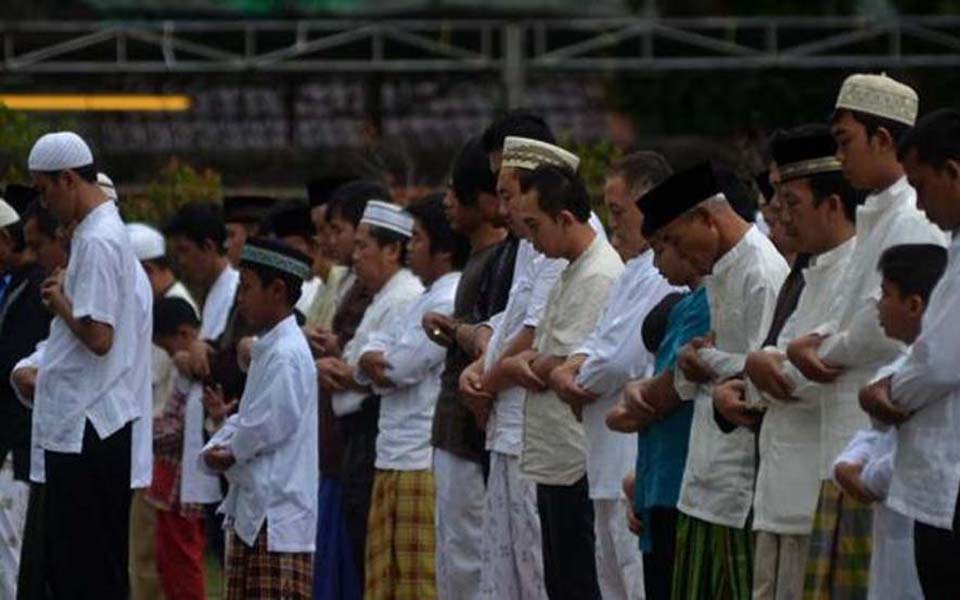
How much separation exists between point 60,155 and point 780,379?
3768 mm

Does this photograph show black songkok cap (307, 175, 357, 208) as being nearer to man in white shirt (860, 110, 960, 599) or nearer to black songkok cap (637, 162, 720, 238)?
black songkok cap (637, 162, 720, 238)

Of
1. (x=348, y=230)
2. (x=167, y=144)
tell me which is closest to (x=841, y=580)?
(x=348, y=230)

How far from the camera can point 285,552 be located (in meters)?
11.1

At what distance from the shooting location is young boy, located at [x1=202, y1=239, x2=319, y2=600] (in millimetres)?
11023

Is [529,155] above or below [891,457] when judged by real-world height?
above

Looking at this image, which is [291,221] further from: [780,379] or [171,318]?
[780,379]

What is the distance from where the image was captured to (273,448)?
1111 centimetres

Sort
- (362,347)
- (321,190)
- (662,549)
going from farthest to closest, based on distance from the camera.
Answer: (321,190) < (362,347) < (662,549)

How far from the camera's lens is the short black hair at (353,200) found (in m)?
13.2

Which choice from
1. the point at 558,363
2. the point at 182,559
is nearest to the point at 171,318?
the point at 182,559

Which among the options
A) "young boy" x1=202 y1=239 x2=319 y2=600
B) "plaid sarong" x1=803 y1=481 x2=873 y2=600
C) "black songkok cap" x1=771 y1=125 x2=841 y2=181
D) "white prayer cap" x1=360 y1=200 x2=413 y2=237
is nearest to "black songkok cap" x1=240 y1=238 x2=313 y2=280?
"young boy" x1=202 y1=239 x2=319 y2=600

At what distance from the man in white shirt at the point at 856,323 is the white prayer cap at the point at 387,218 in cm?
402

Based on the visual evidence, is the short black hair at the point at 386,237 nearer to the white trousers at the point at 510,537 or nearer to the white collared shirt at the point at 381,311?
the white collared shirt at the point at 381,311

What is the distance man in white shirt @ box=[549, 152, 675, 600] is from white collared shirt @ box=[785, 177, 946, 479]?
5.15 feet
